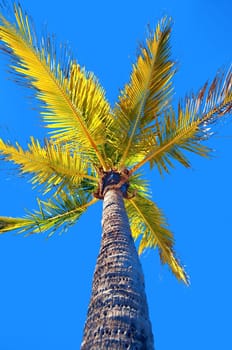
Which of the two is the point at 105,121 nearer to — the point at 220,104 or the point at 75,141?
the point at 75,141

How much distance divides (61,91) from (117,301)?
4.03 meters

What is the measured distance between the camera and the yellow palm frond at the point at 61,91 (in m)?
5.74

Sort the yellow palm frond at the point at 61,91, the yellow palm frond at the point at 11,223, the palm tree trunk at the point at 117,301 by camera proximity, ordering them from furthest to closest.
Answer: the yellow palm frond at the point at 11,223 → the yellow palm frond at the point at 61,91 → the palm tree trunk at the point at 117,301

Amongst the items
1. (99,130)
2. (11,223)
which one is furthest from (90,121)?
(11,223)

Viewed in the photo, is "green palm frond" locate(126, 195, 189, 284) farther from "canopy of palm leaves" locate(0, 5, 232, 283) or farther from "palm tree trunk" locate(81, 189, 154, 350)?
"palm tree trunk" locate(81, 189, 154, 350)

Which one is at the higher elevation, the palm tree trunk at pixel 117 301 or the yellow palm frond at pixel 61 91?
the yellow palm frond at pixel 61 91

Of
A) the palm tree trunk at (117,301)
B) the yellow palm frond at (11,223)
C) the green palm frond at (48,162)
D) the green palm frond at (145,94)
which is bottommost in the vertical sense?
the palm tree trunk at (117,301)

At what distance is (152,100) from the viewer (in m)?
6.45

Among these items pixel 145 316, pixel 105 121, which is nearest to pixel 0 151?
pixel 105 121

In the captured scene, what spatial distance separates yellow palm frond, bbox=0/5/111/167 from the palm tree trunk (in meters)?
2.59

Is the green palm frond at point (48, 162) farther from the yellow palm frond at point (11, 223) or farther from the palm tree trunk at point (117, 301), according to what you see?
the palm tree trunk at point (117, 301)

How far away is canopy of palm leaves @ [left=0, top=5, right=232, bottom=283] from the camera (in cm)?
598

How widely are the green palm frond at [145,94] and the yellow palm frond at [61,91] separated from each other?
1.31 ft

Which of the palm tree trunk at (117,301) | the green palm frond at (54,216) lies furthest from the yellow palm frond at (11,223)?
the palm tree trunk at (117,301)
